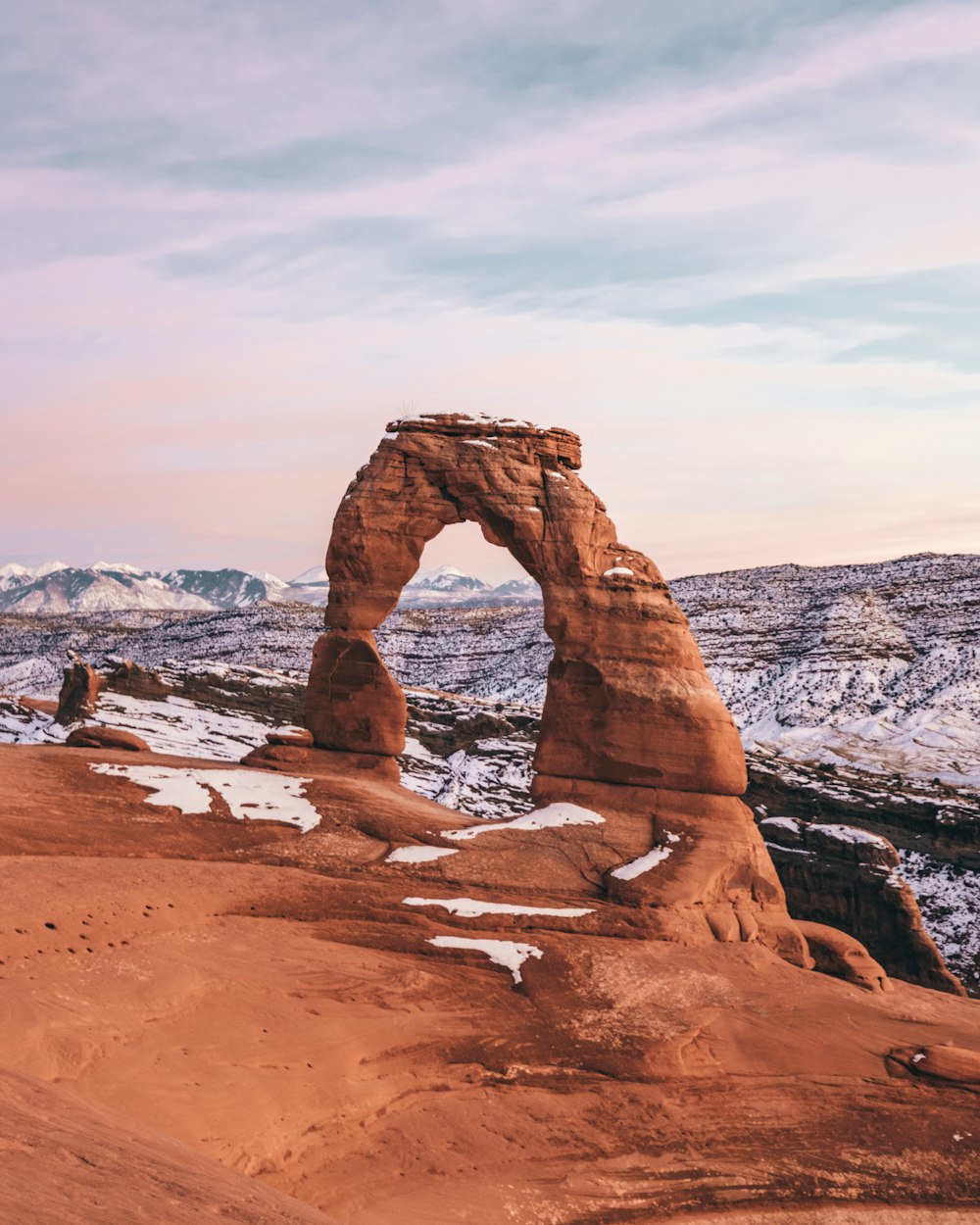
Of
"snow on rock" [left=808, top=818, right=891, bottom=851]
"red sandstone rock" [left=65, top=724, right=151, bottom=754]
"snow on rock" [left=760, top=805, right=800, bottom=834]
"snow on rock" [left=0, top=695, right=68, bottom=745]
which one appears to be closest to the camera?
"red sandstone rock" [left=65, top=724, right=151, bottom=754]

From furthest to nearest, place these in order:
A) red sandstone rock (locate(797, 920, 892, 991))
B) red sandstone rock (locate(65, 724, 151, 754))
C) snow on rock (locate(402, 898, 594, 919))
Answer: red sandstone rock (locate(65, 724, 151, 754)) → red sandstone rock (locate(797, 920, 892, 991)) → snow on rock (locate(402, 898, 594, 919))

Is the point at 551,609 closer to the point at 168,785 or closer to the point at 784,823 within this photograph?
the point at 168,785

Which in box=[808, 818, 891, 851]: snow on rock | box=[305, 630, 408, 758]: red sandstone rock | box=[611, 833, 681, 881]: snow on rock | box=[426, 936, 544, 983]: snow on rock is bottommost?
box=[808, 818, 891, 851]: snow on rock

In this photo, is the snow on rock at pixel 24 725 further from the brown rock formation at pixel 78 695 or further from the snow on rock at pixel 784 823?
the snow on rock at pixel 784 823

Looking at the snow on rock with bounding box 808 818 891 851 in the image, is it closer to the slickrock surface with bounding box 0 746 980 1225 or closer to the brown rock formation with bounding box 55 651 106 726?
the slickrock surface with bounding box 0 746 980 1225

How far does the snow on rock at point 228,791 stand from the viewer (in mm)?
25438

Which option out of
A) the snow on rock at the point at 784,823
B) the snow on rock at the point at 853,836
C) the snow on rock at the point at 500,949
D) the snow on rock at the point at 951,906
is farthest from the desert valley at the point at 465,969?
the snow on rock at the point at 784,823

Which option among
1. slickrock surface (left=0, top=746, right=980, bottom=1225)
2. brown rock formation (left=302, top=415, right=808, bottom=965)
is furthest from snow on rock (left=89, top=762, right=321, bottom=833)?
brown rock formation (left=302, top=415, right=808, bottom=965)

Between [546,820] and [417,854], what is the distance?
12.2 ft

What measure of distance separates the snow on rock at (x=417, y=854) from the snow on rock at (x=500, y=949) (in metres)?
2.51

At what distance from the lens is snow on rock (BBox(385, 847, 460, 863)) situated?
79.5ft

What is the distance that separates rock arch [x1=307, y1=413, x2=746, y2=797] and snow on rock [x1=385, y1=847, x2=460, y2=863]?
201 inches

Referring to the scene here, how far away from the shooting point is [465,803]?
54.1 m

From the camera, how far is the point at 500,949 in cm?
2206
